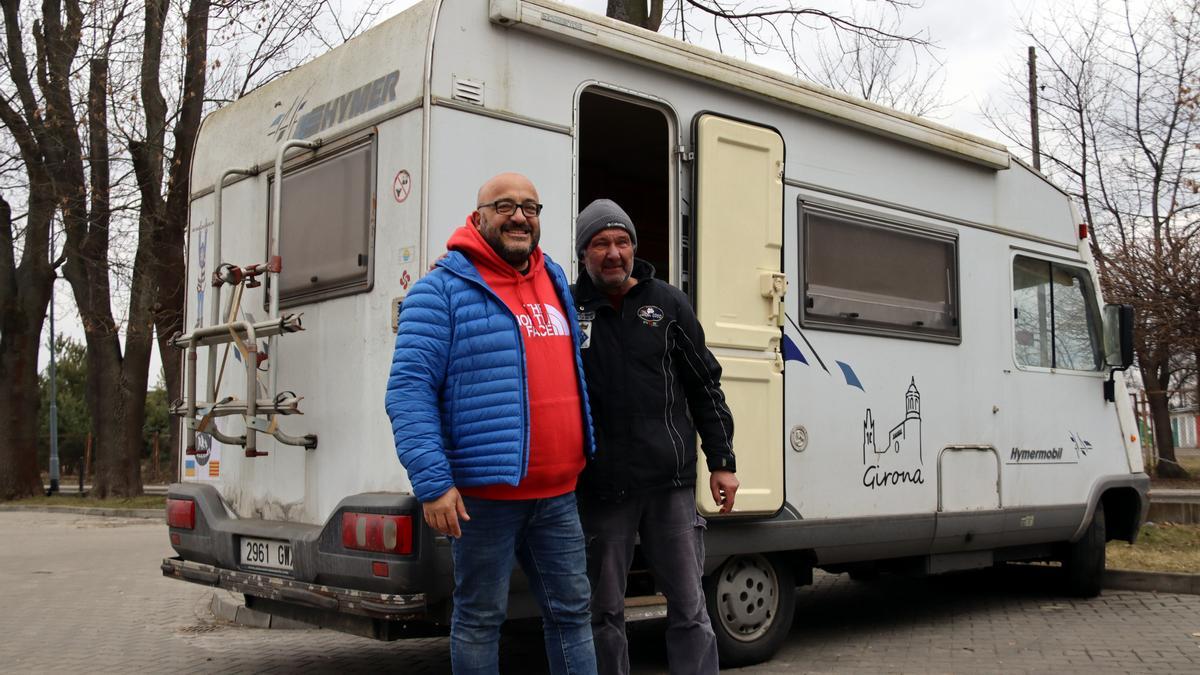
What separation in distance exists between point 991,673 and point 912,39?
9.02m

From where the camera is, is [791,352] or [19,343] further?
[19,343]

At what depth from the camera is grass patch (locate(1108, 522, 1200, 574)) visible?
840 cm

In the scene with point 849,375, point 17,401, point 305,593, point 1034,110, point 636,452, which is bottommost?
point 305,593

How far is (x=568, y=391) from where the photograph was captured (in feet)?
12.2

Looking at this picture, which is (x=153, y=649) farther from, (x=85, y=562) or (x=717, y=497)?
(x=85, y=562)

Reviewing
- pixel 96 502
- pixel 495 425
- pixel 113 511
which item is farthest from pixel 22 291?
pixel 495 425

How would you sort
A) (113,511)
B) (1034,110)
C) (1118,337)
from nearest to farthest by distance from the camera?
1. (1118,337)
2. (113,511)
3. (1034,110)

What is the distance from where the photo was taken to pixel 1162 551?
30.1 feet

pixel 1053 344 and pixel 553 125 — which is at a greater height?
pixel 553 125

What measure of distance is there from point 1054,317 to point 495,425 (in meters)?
5.33

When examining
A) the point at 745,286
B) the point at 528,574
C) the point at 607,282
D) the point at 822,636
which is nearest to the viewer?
the point at 528,574

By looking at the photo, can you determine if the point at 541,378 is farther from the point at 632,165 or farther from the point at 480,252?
the point at 632,165

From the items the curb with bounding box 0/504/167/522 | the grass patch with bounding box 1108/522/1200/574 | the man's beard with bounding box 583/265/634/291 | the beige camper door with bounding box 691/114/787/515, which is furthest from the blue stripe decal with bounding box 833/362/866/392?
the curb with bounding box 0/504/167/522

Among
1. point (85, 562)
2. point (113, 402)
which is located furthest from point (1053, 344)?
point (113, 402)
